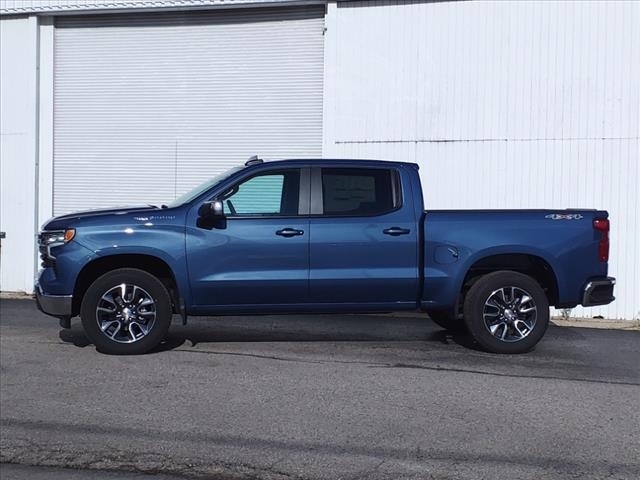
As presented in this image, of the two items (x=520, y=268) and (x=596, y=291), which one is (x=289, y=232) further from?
(x=596, y=291)

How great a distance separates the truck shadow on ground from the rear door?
1206mm

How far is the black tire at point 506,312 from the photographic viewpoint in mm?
8594

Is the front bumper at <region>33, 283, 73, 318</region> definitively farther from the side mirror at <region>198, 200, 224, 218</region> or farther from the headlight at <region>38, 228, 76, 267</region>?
the side mirror at <region>198, 200, 224, 218</region>

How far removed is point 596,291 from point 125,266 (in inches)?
192

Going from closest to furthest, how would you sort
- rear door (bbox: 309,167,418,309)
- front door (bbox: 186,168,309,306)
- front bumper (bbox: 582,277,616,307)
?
front door (bbox: 186,168,309,306) → rear door (bbox: 309,167,418,309) → front bumper (bbox: 582,277,616,307)

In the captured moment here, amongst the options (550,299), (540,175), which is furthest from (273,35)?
(550,299)

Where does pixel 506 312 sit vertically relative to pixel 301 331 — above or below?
above

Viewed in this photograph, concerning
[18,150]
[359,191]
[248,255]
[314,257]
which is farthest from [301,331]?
[18,150]

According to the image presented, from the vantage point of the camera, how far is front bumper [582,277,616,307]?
28.2 ft

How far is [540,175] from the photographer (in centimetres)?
1212

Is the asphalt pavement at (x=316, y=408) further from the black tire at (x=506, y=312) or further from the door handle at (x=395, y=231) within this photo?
the door handle at (x=395, y=231)

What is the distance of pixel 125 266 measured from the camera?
8.51 m

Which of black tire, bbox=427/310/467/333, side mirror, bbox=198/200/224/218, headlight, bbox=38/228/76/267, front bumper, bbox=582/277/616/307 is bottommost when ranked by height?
black tire, bbox=427/310/467/333

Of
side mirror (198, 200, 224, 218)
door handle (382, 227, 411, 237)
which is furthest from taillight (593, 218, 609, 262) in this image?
side mirror (198, 200, 224, 218)
